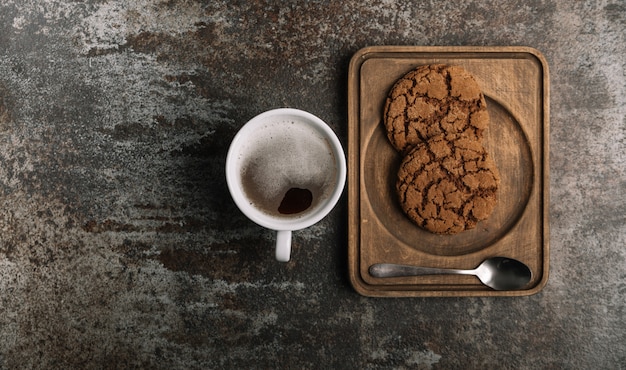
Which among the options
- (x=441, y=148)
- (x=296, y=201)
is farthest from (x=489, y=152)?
(x=296, y=201)

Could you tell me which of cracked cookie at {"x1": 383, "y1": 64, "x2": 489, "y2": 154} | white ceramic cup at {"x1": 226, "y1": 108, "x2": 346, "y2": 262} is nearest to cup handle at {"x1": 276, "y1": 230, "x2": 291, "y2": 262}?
white ceramic cup at {"x1": 226, "y1": 108, "x2": 346, "y2": 262}

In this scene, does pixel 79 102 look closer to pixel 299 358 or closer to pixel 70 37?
pixel 70 37

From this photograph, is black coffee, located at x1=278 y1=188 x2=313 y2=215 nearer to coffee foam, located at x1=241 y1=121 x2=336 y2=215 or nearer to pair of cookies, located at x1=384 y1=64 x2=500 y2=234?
coffee foam, located at x1=241 y1=121 x2=336 y2=215

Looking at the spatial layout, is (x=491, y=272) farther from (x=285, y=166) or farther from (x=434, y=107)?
(x=285, y=166)

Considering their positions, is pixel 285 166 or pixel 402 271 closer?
pixel 285 166

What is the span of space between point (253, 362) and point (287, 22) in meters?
0.79

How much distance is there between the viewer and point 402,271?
1.00 meters

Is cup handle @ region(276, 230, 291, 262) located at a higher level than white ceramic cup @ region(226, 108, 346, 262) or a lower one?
lower

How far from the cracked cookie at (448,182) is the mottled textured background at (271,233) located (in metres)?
0.20

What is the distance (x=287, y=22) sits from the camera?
106 centimetres

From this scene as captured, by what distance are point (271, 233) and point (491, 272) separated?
501 millimetres

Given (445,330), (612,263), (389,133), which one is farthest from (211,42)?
(612,263)

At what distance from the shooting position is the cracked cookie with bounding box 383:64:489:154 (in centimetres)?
A: 99

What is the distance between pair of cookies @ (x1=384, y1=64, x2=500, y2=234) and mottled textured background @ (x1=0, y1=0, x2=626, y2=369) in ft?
0.44
